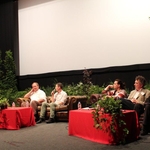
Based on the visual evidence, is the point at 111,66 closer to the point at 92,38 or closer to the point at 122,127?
the point at 92,38

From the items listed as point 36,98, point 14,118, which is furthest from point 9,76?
point 14,118

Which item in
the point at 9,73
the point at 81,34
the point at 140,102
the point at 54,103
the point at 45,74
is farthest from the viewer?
the point at 9,73

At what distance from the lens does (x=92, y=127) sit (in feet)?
12.0

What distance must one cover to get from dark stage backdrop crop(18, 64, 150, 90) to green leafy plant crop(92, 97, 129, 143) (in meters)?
2.87

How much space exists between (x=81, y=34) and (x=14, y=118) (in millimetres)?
3311

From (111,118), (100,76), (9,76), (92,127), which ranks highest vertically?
(9,76)

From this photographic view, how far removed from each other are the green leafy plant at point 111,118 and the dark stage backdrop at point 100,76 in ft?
9.42

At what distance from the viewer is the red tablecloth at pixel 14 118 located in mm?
4875

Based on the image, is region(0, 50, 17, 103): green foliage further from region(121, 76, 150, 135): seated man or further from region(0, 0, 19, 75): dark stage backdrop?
region(121, 76, 150, 135): seated man

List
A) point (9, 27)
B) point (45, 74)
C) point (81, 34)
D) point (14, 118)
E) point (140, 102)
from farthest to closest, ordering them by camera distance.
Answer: point (9, 27) → point (45, 74) → point (81, 34) → point (14, 118) → point (140, 102)

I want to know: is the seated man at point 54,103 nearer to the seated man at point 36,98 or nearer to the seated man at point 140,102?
the seated man at point 36,98

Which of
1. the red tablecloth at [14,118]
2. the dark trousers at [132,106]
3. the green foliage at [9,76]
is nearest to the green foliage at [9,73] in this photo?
the green foliage at [9,76]

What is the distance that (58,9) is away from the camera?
7773 mm

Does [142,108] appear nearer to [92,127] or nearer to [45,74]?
[92,127]
